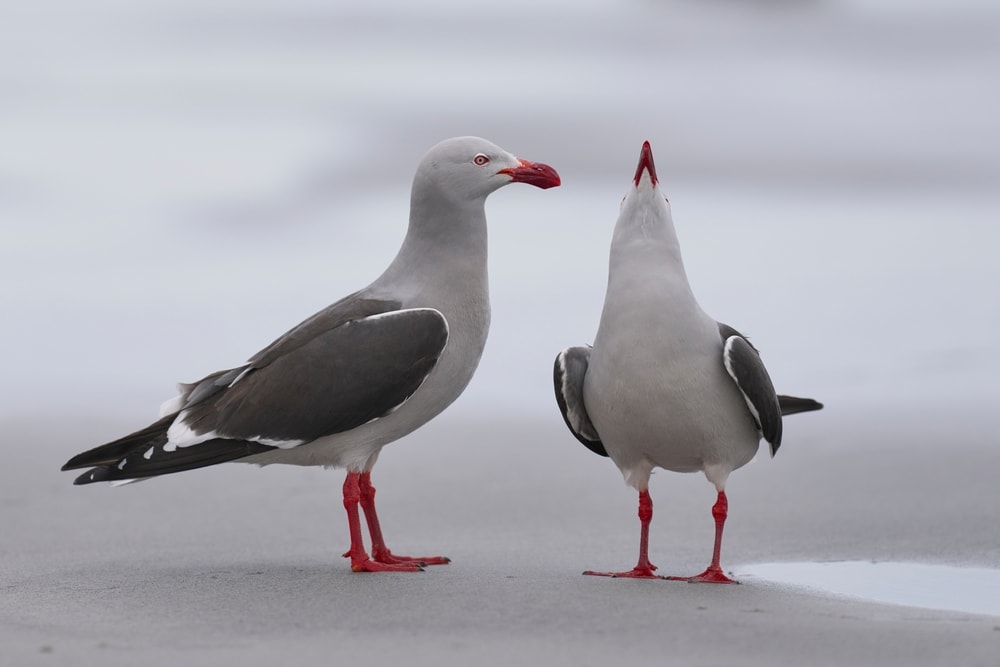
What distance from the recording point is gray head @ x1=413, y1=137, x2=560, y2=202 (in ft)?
16.7

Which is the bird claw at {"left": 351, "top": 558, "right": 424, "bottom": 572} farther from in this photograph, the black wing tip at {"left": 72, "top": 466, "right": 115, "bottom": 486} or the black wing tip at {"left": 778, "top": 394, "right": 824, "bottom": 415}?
the black wing tip at {"left": 778, "top": 394, "right": 824, "bottom": 415}

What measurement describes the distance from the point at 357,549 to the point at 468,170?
1467 millimetres

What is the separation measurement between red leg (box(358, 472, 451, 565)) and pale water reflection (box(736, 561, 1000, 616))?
1.11m

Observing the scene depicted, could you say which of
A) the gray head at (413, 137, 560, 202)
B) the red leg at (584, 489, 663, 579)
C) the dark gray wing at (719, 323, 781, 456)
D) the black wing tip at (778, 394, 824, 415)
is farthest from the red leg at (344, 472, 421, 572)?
the black wing tip at (778, 394, 824, 415)

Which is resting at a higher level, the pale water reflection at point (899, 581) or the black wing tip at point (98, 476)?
the black wing tip at point (98, 476)

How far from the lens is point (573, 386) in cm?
485

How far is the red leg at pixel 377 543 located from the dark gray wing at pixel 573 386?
2.27 ft

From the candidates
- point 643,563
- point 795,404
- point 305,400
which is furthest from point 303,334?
point 795,404

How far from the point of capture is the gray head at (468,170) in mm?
5090

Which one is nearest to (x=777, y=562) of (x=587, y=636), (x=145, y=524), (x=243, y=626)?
(x=587, y=636)

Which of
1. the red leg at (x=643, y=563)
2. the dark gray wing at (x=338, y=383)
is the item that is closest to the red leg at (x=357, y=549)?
the dark gray wing at (x=338, y=383)

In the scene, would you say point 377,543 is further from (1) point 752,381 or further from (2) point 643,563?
(1) point 752,381

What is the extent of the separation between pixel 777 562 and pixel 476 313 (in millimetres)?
1469

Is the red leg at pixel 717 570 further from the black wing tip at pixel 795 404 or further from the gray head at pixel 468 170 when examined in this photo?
the gray head at pixel 468 170
